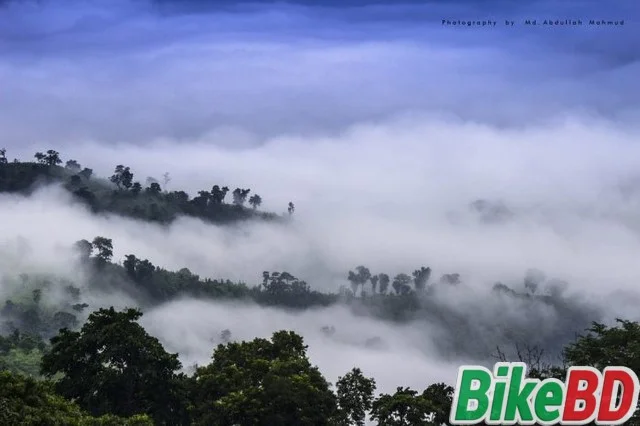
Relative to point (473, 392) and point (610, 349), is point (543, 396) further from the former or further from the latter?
point (610, 349)

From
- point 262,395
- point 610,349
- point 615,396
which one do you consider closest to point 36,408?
point 262,395

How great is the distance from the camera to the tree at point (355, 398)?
5925 centimetres

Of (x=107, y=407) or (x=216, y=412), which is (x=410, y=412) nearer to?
(x=216, y=412)

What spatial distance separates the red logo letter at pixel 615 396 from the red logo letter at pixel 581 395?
1.27ft

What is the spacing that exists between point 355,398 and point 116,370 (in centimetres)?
1937

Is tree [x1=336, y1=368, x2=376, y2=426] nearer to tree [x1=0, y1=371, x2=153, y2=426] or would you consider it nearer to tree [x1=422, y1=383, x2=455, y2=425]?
tree [x1=422, y1=383, x2=455, y2=425]

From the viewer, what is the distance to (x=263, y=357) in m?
64.6

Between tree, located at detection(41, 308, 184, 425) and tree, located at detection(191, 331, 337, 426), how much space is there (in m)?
2.71

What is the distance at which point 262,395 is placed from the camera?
53.9 m

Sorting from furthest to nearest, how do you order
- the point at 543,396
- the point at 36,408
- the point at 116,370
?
1. the point at 116,370
2. the point at 36,408
3. the point at 543,396

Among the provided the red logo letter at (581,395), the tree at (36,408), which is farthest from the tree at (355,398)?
the red logo letter at (581,395)

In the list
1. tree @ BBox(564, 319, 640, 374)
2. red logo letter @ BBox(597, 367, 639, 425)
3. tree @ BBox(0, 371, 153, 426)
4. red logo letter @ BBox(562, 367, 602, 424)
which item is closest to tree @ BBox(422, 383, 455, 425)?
tree @ BBox(564, 319, 640, 374)

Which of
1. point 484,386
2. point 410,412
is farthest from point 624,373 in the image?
point 410,412

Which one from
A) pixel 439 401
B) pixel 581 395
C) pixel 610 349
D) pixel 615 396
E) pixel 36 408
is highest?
pixel 610 349
